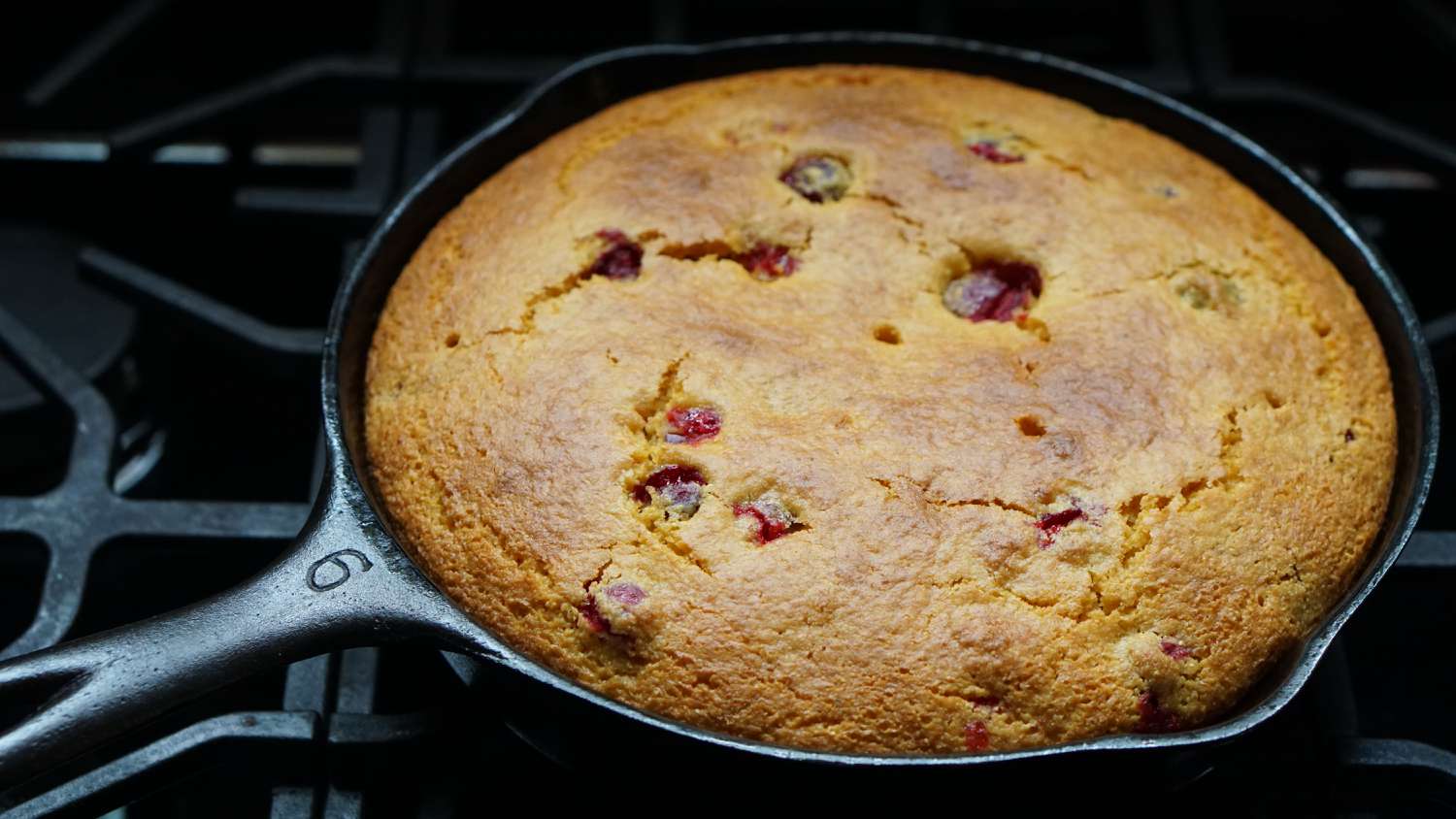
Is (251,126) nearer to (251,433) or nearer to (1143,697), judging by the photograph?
(251,433)

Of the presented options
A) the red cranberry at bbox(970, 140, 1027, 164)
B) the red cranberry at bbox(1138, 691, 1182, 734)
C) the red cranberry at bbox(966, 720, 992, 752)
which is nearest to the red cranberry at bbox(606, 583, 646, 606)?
the red cranberry at bbox(966, 720, 992, 752)

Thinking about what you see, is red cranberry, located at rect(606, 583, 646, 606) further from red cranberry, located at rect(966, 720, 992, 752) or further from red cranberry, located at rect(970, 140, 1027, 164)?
red cranberry, located at rect(970, 140, 1027, 164)

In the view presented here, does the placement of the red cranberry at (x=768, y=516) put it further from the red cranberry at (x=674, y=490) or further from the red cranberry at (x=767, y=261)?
the red cranberry at (x=767, y=261)

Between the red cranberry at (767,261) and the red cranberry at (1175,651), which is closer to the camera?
the red cranberry at (1175,651)

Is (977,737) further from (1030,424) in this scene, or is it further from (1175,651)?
(1030,424)

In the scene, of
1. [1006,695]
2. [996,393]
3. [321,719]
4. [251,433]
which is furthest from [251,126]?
[1006,695]

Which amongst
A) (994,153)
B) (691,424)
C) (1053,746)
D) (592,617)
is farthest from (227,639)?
(994,153)

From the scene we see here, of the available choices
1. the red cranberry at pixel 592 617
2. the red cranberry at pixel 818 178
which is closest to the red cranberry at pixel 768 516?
the red cranberry at pixel 592 617
